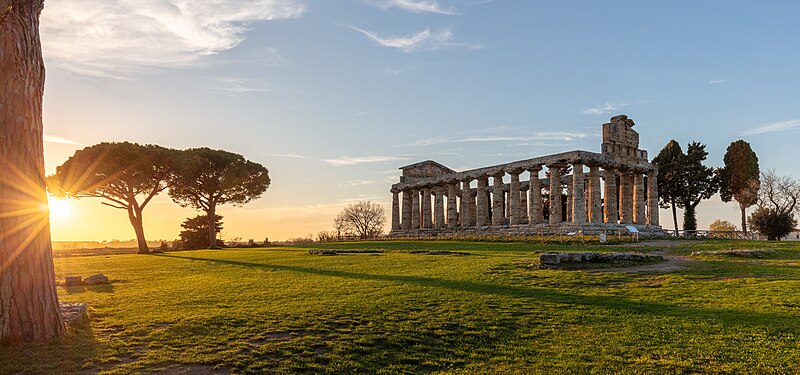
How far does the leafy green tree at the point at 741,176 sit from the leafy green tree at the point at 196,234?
186ft

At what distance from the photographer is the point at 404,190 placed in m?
71.3

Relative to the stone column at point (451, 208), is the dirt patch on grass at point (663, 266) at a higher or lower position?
lower

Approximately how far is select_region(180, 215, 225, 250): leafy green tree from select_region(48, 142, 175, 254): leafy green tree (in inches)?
405

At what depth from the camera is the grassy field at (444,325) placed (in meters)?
9.01

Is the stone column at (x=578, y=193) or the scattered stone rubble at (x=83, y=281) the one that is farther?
the stone column at (x=578, y=193)

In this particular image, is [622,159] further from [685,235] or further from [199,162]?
[199,162]

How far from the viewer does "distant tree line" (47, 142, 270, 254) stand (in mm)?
45688

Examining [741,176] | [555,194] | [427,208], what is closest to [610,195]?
[555,194]

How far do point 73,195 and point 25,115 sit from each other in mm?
41582

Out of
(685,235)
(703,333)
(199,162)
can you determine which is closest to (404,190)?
(199,162)

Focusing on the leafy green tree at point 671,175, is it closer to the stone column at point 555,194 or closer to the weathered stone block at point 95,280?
the stone column at point 555,194

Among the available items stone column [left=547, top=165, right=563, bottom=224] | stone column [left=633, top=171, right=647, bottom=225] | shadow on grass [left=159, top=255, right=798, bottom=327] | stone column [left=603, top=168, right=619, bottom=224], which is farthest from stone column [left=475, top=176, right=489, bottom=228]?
shadow on grass [left=159, top=255, right=798, bottom=327]

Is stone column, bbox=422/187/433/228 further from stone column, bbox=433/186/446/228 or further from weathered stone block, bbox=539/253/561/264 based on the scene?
weathered stone block, bbox=539/253/561/264

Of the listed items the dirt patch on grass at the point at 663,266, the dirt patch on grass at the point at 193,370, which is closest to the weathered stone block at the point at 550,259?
the dirt patch on grass at the point at 663,266
